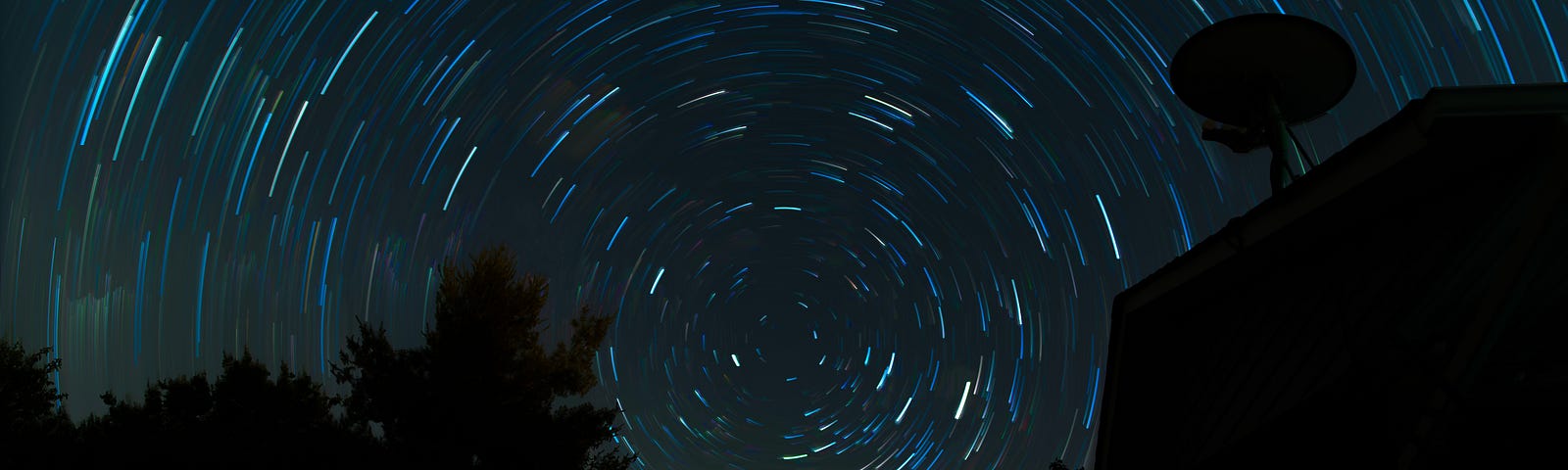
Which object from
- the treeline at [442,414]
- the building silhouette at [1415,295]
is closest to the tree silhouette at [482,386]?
the treeline at [442,414]

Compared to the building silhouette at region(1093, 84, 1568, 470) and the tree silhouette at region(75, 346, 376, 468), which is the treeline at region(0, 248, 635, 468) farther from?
the building silhouette at region(1093, 84, 1568, 470)

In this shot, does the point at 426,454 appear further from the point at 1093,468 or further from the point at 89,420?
the point at 89,420

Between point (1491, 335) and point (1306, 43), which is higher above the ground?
point (1306, 43)

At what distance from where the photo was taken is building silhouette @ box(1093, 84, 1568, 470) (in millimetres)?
2545

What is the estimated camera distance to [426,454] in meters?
11.0

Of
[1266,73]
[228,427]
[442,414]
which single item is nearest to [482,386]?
[442,414]

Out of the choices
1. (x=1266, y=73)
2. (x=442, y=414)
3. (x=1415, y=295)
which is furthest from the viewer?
(x=442, y=414)

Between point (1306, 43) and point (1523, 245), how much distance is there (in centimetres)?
324

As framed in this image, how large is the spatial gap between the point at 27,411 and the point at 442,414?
11.4 meters

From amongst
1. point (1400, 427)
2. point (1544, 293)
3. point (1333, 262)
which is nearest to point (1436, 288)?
point (1544, 293)

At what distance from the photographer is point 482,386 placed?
1175 cm

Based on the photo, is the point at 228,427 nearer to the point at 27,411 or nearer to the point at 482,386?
the point at 27,411

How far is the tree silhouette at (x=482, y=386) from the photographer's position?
1141cm

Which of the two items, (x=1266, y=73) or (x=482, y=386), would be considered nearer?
(x=1266, y=73)
